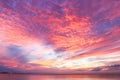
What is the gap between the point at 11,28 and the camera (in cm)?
204

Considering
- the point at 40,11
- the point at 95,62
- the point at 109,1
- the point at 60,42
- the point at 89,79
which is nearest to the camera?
the point at 109,1

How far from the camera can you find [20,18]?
184 centimetres

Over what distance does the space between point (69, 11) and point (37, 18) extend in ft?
1.16

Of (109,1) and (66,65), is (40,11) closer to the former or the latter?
(109,1)

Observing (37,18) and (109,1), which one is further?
(37,18)

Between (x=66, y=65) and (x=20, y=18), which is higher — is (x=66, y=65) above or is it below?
below

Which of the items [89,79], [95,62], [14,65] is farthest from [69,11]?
[89,79]

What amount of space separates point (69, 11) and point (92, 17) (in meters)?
0.28

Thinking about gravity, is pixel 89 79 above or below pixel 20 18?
below

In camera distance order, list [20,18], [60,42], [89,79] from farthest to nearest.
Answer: [89,79] → [60,42] → [20,18]

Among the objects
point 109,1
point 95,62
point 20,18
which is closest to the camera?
point 109,1

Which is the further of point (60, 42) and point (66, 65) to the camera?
point (66, 65)

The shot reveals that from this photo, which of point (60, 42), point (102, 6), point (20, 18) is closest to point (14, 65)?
point (60, 42)

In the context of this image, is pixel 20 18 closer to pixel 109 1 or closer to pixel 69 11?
pixel 69 11
